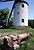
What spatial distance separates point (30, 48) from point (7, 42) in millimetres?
1584

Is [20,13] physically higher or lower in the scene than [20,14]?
higher

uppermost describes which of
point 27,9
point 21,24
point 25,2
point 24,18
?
point 25,2

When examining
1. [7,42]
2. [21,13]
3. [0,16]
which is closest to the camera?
[7,42]

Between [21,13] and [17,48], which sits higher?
[21,13]

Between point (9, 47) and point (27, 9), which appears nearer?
point (9, 47)

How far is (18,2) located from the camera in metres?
23.7

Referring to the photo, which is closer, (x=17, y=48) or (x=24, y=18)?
(x=17, y=48)

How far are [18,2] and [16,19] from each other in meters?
4.69

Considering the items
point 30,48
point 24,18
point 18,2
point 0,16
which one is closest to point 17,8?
point 18,2

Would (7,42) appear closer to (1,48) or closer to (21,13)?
(1,48)

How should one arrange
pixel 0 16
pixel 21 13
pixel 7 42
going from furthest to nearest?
pixel 0 16 < pixel 21 13 < pixel 7 42

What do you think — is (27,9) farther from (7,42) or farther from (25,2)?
(7,42)

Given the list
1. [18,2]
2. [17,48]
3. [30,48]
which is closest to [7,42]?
[17,48]

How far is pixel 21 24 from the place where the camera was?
2348cm
